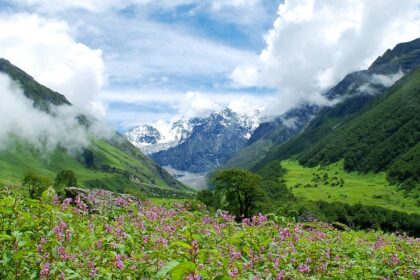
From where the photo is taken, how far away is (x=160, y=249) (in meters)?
11.1

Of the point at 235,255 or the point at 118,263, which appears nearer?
the point at 118,263

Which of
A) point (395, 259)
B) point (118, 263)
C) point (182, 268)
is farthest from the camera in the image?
point (395, 259)

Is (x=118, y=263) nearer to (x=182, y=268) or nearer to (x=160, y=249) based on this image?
(x=160, y=249)

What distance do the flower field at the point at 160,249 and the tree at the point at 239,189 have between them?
9141 centimetres

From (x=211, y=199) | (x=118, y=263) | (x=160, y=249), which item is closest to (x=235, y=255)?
(x=160, y=249)

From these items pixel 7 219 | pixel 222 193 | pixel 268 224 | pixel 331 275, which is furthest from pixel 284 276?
pixel 222 193

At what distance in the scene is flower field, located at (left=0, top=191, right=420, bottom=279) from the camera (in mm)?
8547

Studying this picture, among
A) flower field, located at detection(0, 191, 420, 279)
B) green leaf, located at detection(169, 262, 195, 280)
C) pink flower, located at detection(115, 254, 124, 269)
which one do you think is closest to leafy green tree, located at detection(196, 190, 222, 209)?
flower field, located at detection(0, 191, 420, 279)

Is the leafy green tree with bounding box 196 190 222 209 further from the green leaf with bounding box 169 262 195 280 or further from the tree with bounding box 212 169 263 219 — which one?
the green leaf with bounding box 169 262 195 280

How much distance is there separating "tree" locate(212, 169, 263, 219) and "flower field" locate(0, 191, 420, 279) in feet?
300

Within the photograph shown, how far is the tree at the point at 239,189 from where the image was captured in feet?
365

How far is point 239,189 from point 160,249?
101802mm

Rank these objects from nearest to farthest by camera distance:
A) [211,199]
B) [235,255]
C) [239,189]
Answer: [235,255] → [239,189] → [211,199]

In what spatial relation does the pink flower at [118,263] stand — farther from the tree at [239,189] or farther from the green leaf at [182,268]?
the tree at [239,189]
